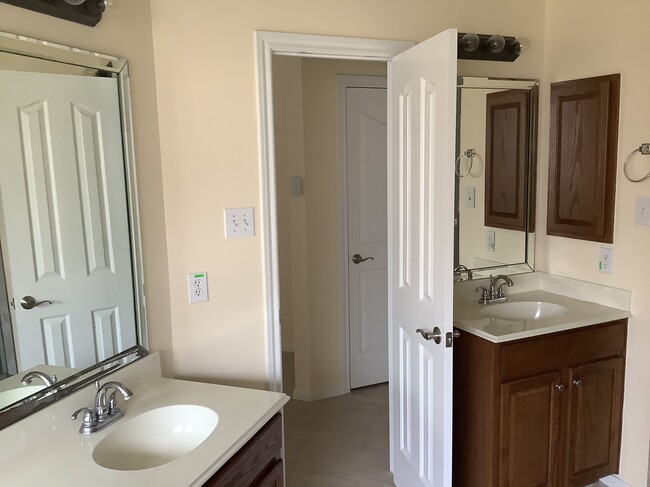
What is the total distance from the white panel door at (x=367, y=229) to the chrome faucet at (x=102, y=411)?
2.17m

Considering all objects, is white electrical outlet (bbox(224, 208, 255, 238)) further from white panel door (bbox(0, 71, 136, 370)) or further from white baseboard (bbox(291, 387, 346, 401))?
white baseboard (bbox(291, 387, 346, 401))

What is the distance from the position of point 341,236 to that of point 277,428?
76.3 inches

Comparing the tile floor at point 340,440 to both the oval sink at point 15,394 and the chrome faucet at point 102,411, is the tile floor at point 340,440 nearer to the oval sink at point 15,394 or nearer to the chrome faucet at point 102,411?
the chrome faucet at point 102,411

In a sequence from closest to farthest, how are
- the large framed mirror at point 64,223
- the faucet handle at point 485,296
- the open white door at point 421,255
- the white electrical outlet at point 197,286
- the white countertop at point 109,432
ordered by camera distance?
the white countertop at point 109,432 < the large framed mirror at point 64,223 < the open white door at point 421,255 < the white electrical outlet at point 197,286 < the faucet handle at point 485,296

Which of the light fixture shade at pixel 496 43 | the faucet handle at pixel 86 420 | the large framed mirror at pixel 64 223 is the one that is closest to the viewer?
the large framed mirror at pixel 64 223

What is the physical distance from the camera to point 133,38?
187 centimetres

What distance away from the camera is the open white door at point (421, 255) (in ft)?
6.38

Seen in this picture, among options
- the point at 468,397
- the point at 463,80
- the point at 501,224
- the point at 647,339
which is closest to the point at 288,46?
the point at 463,80

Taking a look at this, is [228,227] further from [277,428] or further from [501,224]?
[501,224]

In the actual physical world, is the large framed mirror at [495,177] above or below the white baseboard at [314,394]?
above

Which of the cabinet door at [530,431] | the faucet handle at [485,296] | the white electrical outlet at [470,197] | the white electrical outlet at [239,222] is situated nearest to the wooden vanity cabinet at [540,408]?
the cabinet door at [530,431]

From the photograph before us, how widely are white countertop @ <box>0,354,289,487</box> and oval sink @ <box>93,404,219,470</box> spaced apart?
0.09 feet

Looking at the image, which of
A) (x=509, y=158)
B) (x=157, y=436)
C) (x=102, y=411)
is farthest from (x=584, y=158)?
(x=102, y=411)

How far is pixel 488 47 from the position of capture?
2549mm
